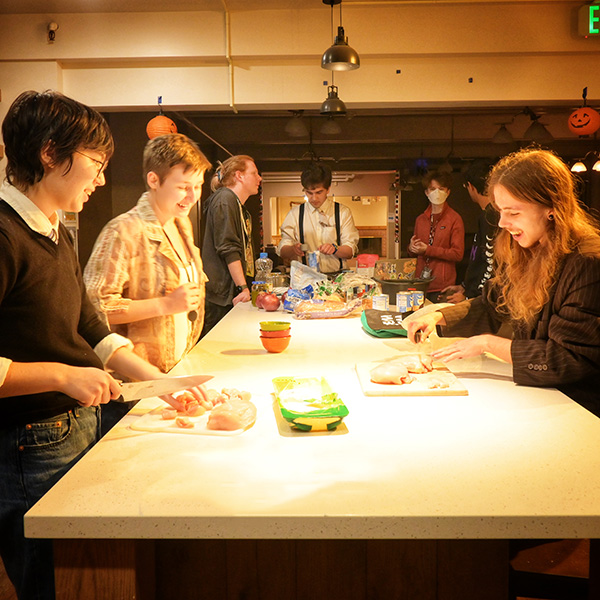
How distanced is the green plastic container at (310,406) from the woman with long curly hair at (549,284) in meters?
0.55

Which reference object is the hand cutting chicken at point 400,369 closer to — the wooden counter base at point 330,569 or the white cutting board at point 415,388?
the white cutting board at point 415,388

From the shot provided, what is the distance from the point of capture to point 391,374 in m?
1.87

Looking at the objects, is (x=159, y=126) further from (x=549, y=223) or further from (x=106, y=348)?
(x=549, y=223)

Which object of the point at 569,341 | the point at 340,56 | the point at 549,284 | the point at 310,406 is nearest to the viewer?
the point at 310,406

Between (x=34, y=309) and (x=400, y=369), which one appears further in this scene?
(x=400, y=369)

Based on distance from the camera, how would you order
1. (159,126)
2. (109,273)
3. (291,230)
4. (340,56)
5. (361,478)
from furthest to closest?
(159,126), (291,230), (340,56), (109,273), (361,478)

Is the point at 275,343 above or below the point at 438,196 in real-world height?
below

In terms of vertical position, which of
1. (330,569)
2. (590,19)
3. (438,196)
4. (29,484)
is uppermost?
(590,19)

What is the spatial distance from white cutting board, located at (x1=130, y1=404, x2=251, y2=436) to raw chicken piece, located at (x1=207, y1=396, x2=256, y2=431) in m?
0.01

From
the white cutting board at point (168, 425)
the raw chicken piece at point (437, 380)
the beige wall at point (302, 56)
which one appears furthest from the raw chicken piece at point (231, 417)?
the beige wall at point (302, 56)

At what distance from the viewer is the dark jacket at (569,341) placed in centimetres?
179

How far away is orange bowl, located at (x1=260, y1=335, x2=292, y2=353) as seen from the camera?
241 cm

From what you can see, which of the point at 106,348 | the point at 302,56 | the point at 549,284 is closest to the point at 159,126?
the point at 302,56

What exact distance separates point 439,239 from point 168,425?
468cm
